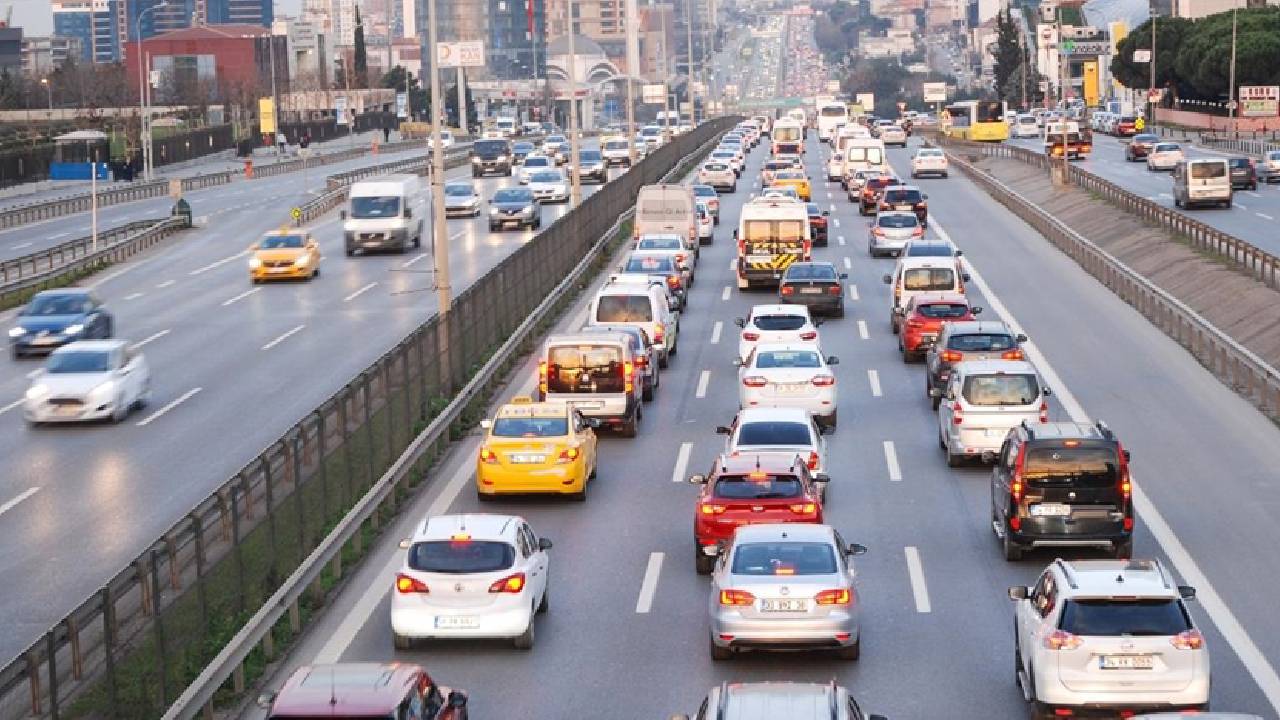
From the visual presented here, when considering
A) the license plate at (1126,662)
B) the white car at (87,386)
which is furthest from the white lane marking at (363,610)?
the white car at (87,386)

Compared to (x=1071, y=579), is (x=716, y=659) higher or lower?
lower

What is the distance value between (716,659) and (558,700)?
1.95 metres

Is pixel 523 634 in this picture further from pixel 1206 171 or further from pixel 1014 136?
pixel 1014 136

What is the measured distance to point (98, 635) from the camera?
18.2m

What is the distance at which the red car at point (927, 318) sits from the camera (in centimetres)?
4469

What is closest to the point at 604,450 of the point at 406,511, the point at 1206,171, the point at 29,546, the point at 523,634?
the point at 406,511

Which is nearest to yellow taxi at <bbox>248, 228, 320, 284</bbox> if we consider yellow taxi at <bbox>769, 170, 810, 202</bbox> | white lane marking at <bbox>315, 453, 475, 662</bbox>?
yellow taxi at <bbox>769, 170, 810, 202</bbox>

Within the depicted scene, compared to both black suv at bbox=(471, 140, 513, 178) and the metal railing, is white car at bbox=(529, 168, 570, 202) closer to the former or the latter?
black suv at bbox=(471, 140, 513, 178)

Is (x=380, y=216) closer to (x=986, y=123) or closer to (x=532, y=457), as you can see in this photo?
(x=532, y=457)

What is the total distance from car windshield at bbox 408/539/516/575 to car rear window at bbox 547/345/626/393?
1387 centimetres

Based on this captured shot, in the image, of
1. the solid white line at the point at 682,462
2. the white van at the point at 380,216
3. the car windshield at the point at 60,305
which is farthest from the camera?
the white van at the point at 380,216

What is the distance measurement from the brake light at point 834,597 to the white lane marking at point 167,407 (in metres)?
20.6

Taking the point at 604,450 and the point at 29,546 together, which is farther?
the point at 604,450

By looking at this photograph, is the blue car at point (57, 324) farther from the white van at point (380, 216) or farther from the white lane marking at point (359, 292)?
the white van at point (380, 216)
